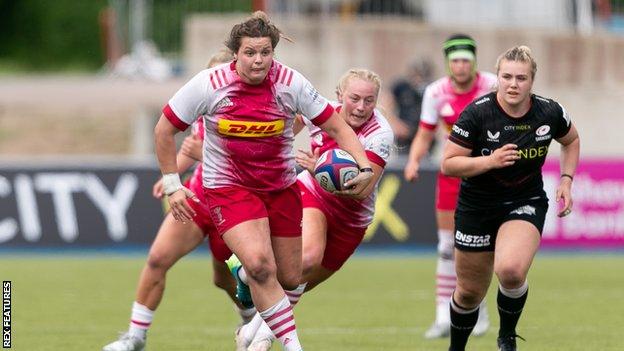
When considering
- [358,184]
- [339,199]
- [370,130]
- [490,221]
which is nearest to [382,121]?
[370,130]

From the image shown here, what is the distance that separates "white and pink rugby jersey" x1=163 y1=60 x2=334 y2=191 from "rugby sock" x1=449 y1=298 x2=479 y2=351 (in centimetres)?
154

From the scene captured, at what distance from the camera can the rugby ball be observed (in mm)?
9273

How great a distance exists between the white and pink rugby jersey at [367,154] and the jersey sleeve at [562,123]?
1109mm

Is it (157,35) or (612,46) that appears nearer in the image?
(612,46)

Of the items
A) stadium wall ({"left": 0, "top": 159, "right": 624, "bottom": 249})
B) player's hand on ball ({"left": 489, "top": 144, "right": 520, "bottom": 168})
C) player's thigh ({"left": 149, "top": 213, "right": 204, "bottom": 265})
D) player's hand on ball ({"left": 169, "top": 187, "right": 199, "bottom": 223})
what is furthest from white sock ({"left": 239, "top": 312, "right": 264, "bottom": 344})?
stadium wall ({"left": 0, "top": 159, "right": 624, "bottom": 249})

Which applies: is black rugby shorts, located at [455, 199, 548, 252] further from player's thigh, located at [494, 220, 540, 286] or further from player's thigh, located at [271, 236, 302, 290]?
player's thigh, located at [271, 236, 302, 290]

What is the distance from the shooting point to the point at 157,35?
89.8ft

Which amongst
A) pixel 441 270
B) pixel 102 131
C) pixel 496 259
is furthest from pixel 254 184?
pixel 102 131

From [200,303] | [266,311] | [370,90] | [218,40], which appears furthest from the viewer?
[218,40]

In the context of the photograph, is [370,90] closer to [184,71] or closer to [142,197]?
[142,197]

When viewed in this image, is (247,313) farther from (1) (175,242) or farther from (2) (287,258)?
(2) (287,258)

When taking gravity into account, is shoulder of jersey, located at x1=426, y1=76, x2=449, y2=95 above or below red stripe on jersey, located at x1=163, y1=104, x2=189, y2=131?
below

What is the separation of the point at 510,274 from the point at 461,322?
73 centimetres

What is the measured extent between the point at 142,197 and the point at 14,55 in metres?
25.9
